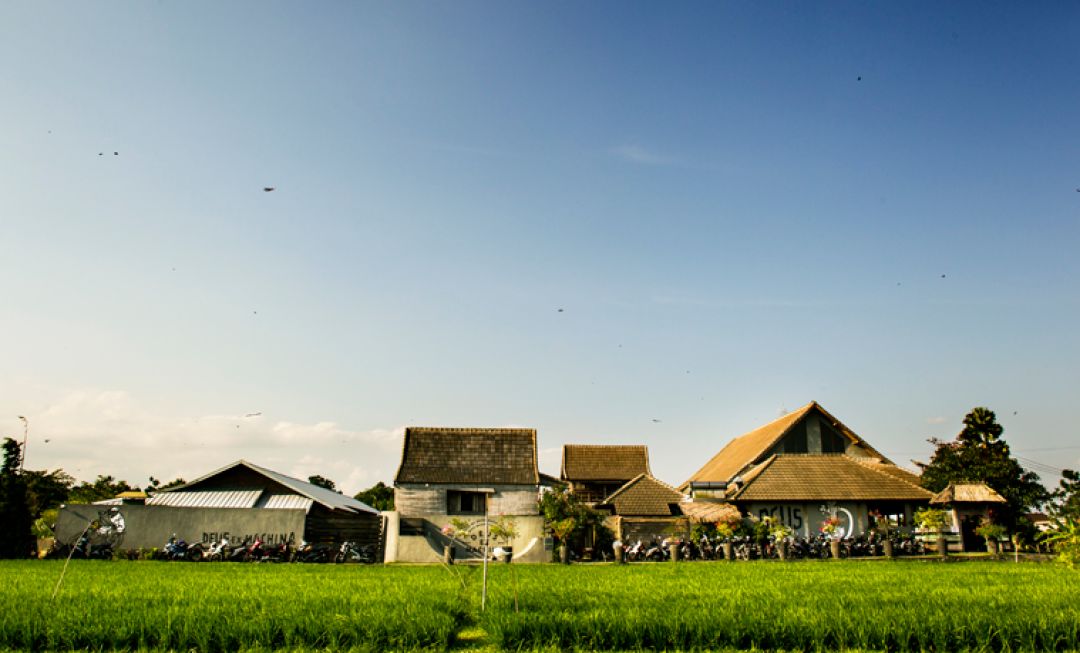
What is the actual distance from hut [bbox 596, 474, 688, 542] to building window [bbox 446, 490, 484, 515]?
579 centimetres

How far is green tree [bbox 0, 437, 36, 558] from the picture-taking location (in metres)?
25.0

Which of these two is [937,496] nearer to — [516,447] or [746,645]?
[516,447]

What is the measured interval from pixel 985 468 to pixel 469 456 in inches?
1059

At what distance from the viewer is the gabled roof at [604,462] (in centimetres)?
4166

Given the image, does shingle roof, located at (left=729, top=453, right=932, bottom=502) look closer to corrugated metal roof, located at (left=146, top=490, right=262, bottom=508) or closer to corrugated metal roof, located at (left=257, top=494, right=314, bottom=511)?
corrugated metal roof, located at (left=257, top=494, right=314, bottom=511)

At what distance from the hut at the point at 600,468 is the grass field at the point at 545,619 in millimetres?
29007

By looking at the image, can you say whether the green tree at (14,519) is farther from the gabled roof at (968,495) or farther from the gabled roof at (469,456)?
the gabled roof at (968,495)

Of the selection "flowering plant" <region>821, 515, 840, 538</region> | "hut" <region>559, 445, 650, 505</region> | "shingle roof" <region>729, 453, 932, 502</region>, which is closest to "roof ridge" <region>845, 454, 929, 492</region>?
"shingle roof" <region>729, 453, 932, 502</region>

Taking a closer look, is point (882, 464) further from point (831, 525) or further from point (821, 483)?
point (831, 525)

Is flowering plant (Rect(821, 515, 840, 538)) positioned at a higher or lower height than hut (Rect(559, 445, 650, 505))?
lower

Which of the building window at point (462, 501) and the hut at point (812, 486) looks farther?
the building window at point (462, 501)

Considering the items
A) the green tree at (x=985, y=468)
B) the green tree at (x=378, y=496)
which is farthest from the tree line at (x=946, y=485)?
the green tree at (x=378, y=496)

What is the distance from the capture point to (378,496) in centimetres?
5972

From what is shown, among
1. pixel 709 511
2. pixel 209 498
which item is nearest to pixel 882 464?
pixel 709 511
